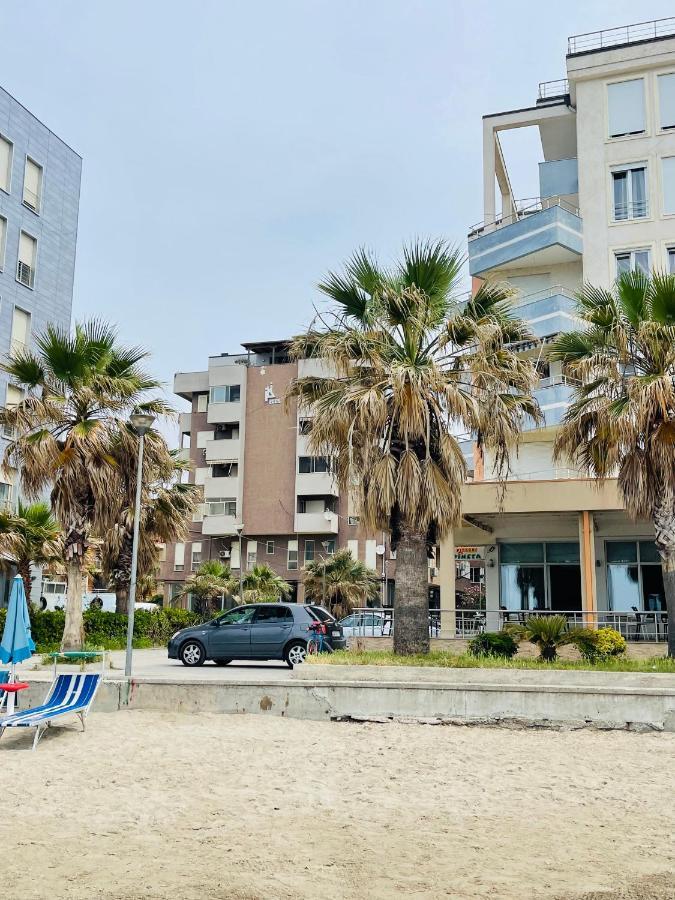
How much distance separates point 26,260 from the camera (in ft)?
114

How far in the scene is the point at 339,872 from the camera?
7.00 m

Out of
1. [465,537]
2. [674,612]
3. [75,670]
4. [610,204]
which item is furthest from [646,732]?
[610,204]

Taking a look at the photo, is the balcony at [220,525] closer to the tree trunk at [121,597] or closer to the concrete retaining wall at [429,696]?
the tree trunk at [121,597]

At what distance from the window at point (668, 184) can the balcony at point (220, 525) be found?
116 feet

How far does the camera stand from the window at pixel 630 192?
102ft

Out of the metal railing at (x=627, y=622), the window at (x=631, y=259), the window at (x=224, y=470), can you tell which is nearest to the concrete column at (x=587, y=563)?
the metal railing at (x=627, y=622)

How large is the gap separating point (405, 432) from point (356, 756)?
663cm

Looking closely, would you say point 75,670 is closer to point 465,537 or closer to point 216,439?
point 465,537

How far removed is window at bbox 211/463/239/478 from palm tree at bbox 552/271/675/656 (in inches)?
1718

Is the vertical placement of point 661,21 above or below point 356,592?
above

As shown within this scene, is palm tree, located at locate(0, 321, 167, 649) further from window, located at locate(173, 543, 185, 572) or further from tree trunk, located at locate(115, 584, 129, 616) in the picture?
window, located at locate(173, 543, 185, 572)

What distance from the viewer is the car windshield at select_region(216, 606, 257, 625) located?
2134cm

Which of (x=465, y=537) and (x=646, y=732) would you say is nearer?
(x=646, y=732)

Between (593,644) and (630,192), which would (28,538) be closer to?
(593,644)
